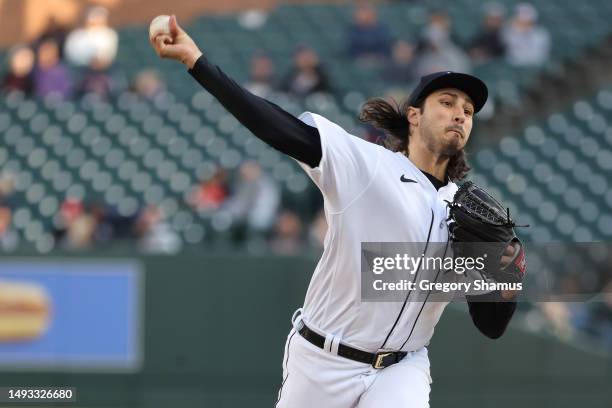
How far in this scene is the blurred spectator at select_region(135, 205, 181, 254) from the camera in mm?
9430

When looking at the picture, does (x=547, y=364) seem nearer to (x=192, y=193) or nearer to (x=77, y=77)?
(x=192, y=193)

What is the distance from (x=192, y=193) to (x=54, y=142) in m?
2.13

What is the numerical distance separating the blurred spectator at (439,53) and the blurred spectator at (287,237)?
2.52m

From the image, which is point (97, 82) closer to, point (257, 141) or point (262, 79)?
point (262, 79)

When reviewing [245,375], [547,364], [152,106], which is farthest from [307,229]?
[152,106]

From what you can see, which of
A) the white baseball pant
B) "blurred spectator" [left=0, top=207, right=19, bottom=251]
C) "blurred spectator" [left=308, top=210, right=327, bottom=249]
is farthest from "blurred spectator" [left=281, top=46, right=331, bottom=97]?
the white baseball pant

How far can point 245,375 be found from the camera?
8.85 meters

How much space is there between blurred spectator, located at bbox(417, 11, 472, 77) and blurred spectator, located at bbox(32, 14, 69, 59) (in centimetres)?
426

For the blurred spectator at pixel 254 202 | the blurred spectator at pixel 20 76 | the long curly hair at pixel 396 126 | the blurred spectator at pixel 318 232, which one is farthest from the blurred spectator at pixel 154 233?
the long curly hair at pixel 396 126

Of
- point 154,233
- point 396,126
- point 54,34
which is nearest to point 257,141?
point 154,233

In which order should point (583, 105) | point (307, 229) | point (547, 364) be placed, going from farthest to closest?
1. point (583, 105)
2. point (307, 229)
3. point (547, 364)

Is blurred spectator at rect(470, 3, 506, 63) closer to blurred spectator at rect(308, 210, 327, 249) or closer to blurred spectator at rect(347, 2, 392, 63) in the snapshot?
blurred spectator at rect(347, 2, 392, 63)

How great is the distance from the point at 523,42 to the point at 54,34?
5370 millimetres

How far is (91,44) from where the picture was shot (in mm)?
12828
